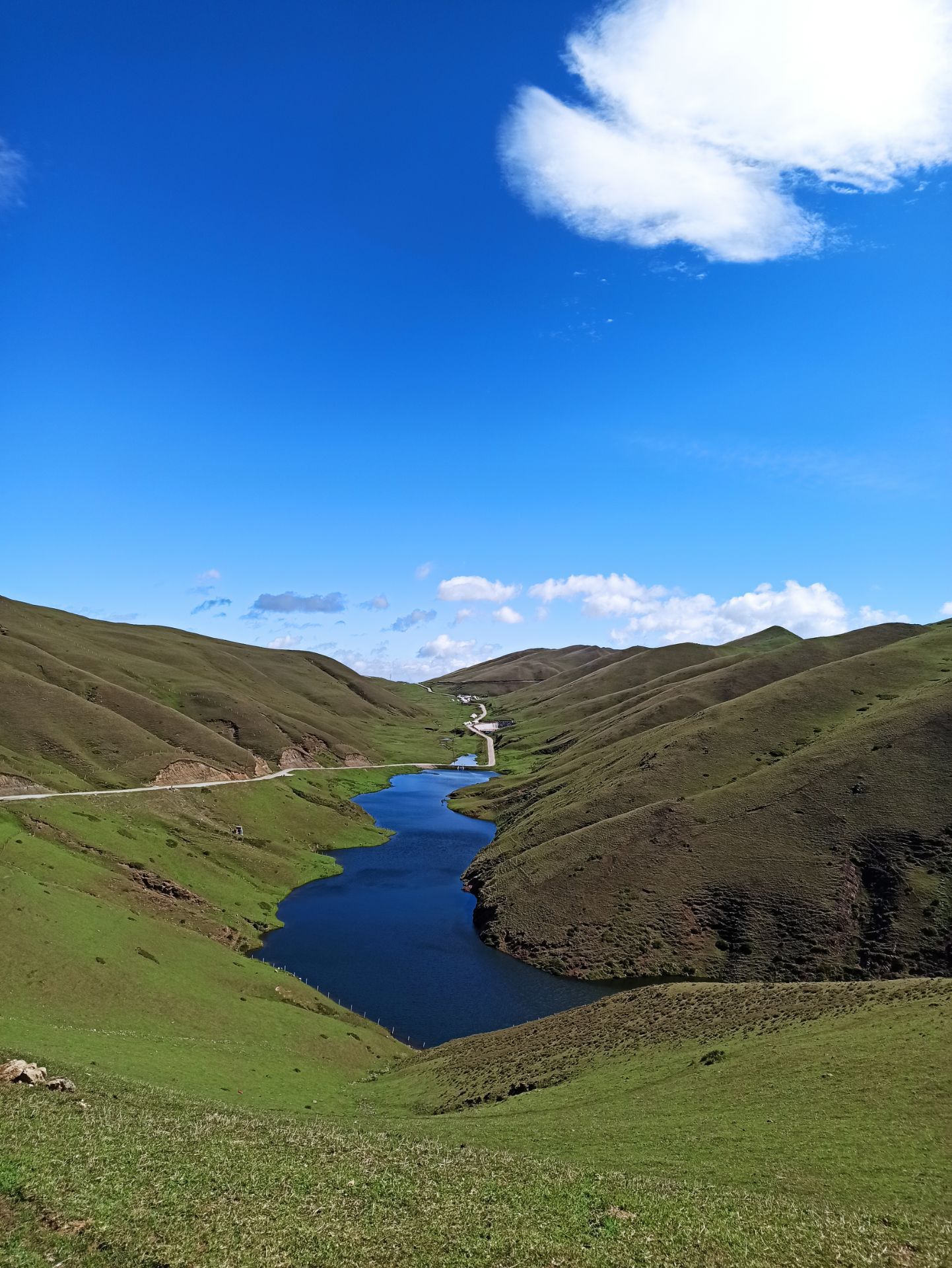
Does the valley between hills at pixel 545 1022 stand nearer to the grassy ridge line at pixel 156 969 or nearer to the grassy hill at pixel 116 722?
the grassy ridge line at pixel 156 969

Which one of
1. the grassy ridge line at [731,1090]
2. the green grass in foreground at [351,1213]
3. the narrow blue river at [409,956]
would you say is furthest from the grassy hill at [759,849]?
the green grass in foreground at [351,1213]

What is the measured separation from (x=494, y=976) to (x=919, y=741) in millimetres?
62845

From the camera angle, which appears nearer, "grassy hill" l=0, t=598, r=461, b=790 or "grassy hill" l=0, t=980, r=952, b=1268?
"grassy hill" l=0, t=980, r=952, b=1268

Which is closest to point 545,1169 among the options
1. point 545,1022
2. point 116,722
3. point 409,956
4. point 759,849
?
point 545,1022

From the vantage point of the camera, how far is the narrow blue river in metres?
64.1

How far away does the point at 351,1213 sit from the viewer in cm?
1903

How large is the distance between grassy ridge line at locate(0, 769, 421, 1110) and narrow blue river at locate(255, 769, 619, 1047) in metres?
4.74

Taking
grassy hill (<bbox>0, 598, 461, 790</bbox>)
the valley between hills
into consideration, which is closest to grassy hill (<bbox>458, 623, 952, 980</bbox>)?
the valley between hills

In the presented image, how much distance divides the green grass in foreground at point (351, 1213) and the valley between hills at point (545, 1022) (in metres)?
0.11

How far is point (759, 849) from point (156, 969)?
6608 cm

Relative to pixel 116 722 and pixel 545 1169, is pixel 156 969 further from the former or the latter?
pixel 116 722

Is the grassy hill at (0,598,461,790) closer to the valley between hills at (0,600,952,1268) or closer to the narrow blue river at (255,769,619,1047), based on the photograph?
the valley between hills at (0,600,952,1268)

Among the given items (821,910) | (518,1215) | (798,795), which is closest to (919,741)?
(798,795)

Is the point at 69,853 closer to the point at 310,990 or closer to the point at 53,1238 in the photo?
the point at 310,990
